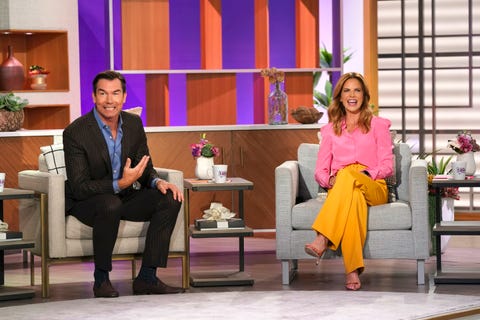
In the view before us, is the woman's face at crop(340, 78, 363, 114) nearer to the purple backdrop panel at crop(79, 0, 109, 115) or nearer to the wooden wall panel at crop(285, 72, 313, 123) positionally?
the wooden wall panel at crop(285, 72, 313, 123)

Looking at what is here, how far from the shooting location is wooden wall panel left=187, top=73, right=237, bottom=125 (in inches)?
300

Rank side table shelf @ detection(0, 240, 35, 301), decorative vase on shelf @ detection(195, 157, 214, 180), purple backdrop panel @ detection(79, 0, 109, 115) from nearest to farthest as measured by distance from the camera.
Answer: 1. side table shelf @ detection(0, 240, 35, 301)
2. decorative vase on shelf @ detection(195, 157, 214, 180)
3. purple backdrop panel @ detection(79, 0, 109, 115)

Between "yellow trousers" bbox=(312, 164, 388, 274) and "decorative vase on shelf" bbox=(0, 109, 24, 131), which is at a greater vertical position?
"decorative vase on shelf" bbox=(0, 109, 24, 131)

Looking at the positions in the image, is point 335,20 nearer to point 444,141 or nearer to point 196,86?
point 196,86

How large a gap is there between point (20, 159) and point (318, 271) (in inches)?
84.1

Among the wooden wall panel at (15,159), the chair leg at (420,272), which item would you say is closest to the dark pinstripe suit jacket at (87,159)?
the wooden wall panel at (15,159)

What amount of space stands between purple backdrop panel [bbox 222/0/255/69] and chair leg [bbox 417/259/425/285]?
2.73 metres

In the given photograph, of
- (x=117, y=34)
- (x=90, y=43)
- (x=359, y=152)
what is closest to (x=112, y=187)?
(x=359, y=152)

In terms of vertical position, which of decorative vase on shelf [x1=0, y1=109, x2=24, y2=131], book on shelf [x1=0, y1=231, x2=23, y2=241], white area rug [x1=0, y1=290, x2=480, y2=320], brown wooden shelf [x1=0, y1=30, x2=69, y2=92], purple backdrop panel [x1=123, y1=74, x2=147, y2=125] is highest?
brown wooden shelf [x1=0, y1=30, x2=69, y2=92]

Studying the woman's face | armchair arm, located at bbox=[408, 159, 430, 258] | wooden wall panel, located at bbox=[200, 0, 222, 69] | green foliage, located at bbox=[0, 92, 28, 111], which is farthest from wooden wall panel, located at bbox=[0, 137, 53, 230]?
armchair arm, located at bbox=[408, 159, 430, 258]

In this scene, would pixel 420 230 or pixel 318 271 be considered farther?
pixel 318 271

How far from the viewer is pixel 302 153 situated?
6.12m

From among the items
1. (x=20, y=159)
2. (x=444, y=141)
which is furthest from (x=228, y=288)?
(x=444, y=141)

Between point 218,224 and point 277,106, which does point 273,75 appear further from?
point 218,224
